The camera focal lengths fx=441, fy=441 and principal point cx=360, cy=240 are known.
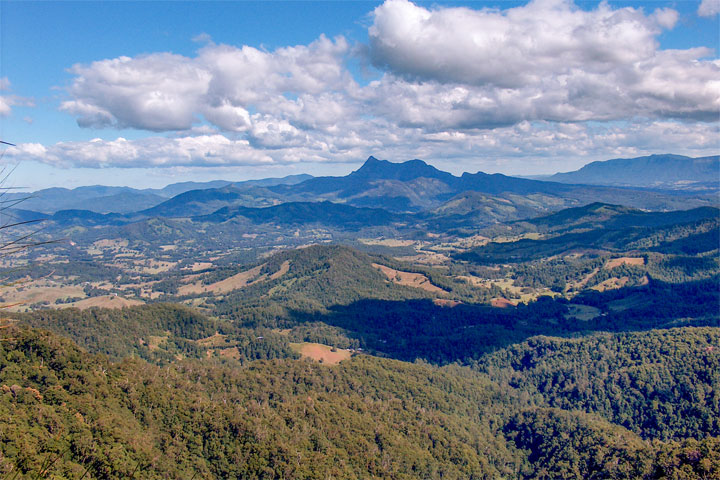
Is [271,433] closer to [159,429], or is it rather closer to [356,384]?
[159,429]

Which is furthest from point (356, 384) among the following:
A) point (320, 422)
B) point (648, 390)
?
point (648, 390)

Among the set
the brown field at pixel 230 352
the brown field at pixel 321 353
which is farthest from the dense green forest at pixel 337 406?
the brown field at pixel 321 353

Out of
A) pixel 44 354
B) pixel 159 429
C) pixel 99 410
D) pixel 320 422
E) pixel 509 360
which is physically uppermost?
pixel 44 354

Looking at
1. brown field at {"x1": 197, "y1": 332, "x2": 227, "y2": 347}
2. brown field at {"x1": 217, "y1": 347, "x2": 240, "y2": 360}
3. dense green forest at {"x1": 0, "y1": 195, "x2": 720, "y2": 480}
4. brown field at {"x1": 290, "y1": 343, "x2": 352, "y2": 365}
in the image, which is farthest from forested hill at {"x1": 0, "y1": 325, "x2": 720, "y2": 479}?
brown field at {"x1": 290, "y1": 343, "x2": 352, "y2": 365}

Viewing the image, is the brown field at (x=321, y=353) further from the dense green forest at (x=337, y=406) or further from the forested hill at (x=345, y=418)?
the forested hill at (x=345, y=418)

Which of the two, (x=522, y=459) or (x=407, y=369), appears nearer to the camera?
(x=522, y=459)

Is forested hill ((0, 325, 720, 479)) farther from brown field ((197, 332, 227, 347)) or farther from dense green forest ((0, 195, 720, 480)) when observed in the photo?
brown field ((197, 332, 227, 347))

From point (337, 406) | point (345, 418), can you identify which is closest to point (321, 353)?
point (337, 406)
